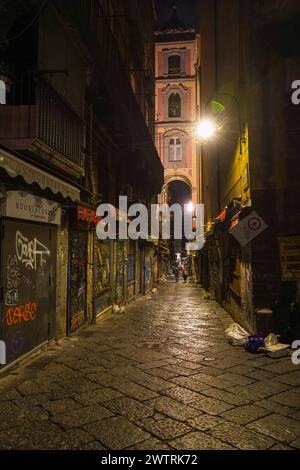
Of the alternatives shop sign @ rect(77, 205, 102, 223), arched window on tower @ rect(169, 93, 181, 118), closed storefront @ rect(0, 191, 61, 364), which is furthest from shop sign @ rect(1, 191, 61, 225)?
arched window on tower @ rect(169, 93, 181, 118)

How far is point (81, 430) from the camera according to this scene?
3791 millimetres

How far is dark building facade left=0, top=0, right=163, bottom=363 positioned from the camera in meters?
5.98

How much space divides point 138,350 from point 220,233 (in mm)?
9056

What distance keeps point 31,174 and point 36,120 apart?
42.8 inches

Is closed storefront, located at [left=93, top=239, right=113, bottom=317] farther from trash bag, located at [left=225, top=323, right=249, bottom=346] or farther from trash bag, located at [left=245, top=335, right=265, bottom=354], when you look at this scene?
trash bag, located at [left=245, top=335, right=265, bottom=354]

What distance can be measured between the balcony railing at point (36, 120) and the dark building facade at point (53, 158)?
0.02 metres

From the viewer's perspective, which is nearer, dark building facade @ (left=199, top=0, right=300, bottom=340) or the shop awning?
the shop awning

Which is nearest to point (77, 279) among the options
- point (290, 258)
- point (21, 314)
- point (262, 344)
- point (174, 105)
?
point (21, 314)

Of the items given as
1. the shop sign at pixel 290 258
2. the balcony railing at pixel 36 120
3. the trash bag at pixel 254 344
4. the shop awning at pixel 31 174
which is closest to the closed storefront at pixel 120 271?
the shop awning at pixel 31 174

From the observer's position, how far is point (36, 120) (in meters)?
6.14

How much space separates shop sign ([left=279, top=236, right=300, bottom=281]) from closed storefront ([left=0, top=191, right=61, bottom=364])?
16.7 feet

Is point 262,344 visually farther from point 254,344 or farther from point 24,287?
point 24,287
